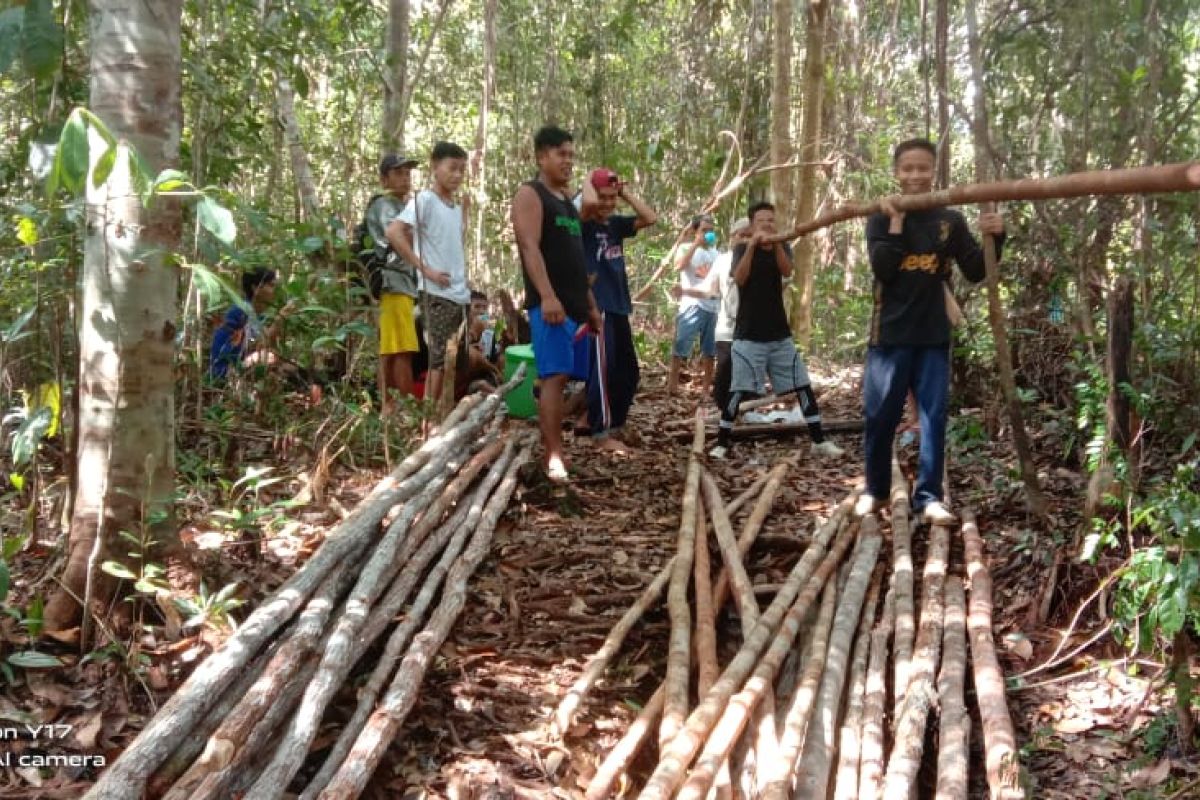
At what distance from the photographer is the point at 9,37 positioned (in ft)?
7.56

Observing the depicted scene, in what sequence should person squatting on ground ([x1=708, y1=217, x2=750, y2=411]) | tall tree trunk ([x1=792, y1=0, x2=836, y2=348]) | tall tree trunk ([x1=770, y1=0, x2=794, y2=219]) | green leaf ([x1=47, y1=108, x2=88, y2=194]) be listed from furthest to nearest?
tall tree trunk ([x1=792, y1=0, x2=836, y2=348]) < tall tree trunk ([x1=770, y1=0, x2=794, y2=219]) < person squatting on ground ([x1=708, y1=217, x2=750, y2=411]) < green leaf ([x1=47, y1=108, x2=88, y2=194])

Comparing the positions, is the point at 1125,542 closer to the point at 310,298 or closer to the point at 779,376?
the point at 779,376

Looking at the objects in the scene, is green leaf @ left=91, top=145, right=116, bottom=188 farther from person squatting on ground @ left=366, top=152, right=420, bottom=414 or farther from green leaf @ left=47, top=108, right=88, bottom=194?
person squatting on ground @ left=366, top=152, right=420, bottom=414

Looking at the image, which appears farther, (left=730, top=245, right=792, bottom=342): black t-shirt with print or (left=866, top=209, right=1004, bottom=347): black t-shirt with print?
(left=730, top=245, right=792, bottom=342): black t-shirt with print

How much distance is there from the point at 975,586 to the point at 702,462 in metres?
1.99

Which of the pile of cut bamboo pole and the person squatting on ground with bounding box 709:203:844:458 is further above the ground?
the person squatting on ground with bounding box 709:203:844:458

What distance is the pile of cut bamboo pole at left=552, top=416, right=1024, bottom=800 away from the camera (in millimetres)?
2451

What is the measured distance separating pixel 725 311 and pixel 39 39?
5.39 metres

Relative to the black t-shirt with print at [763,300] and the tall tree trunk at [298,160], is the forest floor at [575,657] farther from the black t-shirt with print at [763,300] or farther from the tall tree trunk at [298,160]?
the tall tree trunk at [298,160]

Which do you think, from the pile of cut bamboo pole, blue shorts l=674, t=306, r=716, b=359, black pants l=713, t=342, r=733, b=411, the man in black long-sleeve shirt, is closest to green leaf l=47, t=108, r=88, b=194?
the pile of cut bamboo pole

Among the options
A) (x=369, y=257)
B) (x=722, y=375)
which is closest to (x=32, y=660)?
(x=369, y=257)

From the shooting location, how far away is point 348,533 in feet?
11.4

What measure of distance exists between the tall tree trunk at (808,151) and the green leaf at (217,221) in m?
6.72

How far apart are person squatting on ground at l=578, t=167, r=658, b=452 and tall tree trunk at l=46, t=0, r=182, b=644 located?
2785 mm
